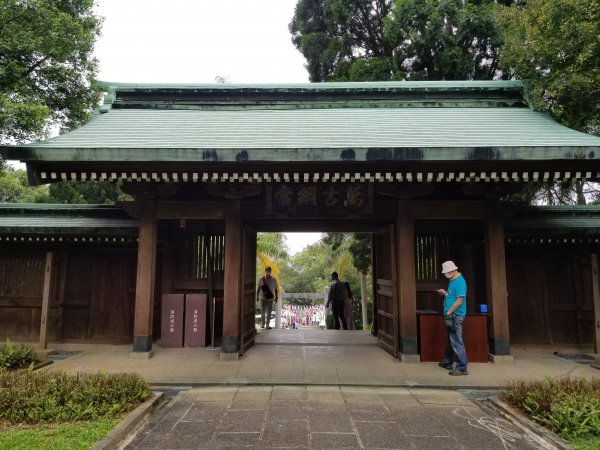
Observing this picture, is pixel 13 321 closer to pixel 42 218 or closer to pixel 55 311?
pixel 55 311

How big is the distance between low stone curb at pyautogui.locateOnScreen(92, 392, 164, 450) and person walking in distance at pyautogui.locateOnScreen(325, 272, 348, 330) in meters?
7.58

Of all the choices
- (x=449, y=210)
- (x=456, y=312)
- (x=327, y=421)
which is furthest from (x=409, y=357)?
(x=327, y=421)

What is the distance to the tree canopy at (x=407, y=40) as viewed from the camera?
14.0m

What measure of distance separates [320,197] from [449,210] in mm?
2650

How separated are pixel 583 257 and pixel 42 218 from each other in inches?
511

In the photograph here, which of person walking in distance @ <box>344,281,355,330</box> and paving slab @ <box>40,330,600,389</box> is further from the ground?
person walking in distance @ <box>344,281,355,330</box>

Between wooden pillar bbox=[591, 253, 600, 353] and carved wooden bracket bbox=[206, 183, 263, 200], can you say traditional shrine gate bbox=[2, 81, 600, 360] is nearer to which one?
carved wooden bracket bbox=[206, 183, 263, 200]

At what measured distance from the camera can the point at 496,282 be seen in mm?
7766

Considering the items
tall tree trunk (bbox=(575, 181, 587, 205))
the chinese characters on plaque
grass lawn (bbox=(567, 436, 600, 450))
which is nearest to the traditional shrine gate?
the chinese characters on plaque

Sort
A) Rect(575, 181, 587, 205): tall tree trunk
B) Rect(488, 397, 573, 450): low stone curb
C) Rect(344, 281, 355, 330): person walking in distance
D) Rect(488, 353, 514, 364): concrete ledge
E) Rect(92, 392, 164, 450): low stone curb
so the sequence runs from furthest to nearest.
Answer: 1. Rect(575, 181, 587, 205): tall tree trunk
2. Rect(344, 281, 355, 330): person walking in distance
3. Rect(488, 353, 514, 364): concrete ledge
4. Rect(488, 397, 573, 450): low stone curb
5. Rect(92, 392, 164, 450): low stone curb

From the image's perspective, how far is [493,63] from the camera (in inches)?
575

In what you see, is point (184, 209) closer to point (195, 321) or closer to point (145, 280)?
point (145, 280)

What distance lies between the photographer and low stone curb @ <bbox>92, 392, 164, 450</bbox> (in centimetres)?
394

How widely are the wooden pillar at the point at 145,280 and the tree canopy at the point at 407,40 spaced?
10587 millimetres
